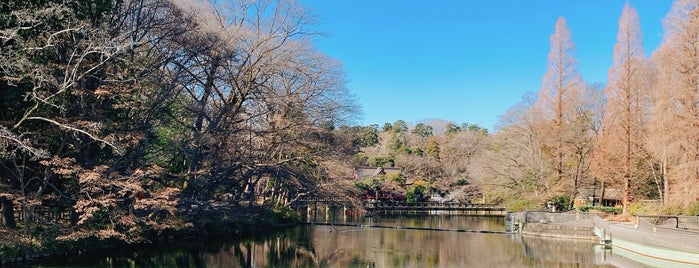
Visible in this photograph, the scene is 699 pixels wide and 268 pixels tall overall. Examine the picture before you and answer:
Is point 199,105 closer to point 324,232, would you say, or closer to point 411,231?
point 324,232

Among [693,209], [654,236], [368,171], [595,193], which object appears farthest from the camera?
[368,171]

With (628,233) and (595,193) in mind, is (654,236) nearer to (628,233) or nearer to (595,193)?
(628,233)

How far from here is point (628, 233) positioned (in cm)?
1881

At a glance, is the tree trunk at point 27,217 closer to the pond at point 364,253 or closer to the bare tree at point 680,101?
the pond at point 364,253

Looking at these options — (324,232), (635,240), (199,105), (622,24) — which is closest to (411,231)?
(324,232)

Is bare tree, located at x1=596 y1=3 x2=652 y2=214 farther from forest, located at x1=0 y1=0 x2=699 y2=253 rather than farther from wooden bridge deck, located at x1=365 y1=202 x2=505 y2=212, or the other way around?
wooden bridge deck, located at x1=365 y1=202 x2=505 y2=212

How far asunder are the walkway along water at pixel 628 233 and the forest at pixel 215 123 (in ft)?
8.28

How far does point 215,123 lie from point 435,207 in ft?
80.0

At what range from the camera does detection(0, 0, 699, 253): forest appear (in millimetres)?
13922

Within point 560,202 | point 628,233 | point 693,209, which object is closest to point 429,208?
point 560,202

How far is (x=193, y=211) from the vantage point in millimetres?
20344

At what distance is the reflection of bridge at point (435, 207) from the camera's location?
40219 millimetres

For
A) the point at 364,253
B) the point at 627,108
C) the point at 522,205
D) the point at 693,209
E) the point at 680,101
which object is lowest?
the point at 364,253

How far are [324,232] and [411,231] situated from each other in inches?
178
